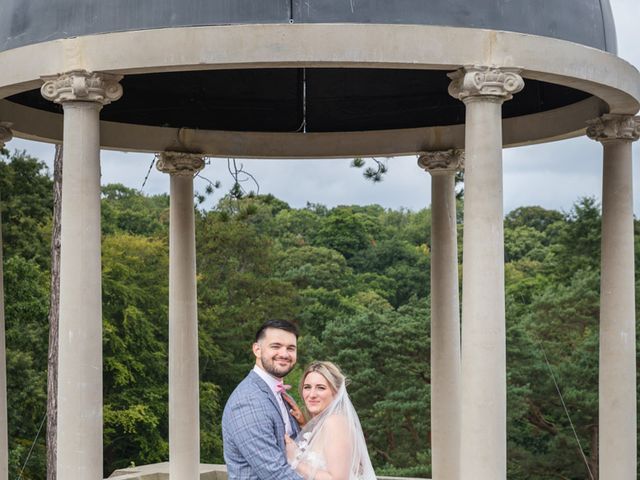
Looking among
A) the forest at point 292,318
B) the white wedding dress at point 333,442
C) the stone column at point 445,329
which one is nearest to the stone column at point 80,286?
the white wedding dress at point 333,442

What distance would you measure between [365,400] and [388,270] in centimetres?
2708

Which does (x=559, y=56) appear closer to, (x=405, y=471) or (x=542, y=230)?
(x=405, y=471)

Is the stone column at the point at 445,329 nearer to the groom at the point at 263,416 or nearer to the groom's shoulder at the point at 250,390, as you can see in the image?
the groom at the point at 263,416

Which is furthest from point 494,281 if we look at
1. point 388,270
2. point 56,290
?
point 388,270

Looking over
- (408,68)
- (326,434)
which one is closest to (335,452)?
(326,434)

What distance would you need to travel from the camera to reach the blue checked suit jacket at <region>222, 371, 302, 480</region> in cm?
2319

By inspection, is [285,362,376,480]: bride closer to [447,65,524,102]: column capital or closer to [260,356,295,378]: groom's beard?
[260,356,295,378]: groom's beard

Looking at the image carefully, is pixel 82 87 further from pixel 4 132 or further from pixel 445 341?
pixel 445 341

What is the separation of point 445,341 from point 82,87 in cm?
1962

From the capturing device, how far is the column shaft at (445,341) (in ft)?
152

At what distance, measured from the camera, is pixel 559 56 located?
32.4 metres

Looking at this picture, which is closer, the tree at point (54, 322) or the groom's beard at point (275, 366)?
the groom's beard at point (275, 366)

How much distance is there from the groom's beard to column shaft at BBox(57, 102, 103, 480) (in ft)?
28.5

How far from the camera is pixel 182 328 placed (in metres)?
45.8
